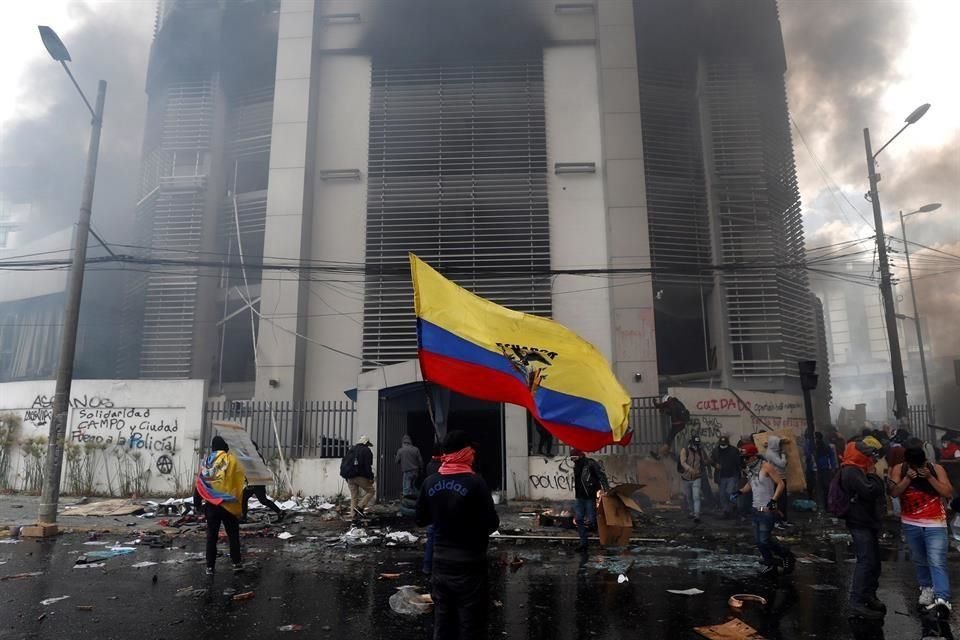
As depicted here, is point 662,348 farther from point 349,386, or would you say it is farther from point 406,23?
point 406,23

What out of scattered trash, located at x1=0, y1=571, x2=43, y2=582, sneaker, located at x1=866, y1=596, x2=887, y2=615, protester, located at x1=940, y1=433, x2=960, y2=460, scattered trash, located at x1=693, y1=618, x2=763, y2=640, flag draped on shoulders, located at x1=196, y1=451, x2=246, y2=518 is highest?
protester, located at x1=940, y1=433, x2=960, y2=460

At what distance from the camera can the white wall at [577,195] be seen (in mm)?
16312

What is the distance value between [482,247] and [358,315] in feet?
12.2

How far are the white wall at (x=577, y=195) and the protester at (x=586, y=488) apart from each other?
26.4ft

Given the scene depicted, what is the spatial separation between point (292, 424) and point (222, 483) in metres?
7.29

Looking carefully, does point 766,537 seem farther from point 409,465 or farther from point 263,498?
point 263,498

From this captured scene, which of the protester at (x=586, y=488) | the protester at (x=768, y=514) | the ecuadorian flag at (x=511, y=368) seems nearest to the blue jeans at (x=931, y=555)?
the protester at (x=768, y=514)

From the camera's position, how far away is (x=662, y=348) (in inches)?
736

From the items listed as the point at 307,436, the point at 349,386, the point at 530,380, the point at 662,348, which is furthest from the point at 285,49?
the point at 530,380

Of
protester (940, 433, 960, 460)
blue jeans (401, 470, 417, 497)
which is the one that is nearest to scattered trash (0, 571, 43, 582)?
blue jeans (401, 470, 417, 497)

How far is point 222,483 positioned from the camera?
21.8ft

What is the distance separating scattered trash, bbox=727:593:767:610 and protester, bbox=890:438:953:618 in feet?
4.12

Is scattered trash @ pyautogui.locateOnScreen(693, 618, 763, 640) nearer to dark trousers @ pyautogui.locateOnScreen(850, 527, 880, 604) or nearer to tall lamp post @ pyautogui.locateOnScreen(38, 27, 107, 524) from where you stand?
dark trousers @ pyautogui.locateOnScreen(850, 527, 880, 604)

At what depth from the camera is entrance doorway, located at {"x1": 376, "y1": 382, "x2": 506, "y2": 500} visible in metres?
13.1
